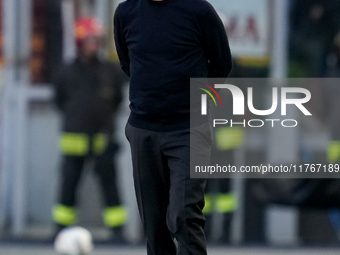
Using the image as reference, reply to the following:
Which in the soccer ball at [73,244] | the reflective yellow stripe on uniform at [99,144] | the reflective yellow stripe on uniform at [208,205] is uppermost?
the reflective yellow stripe on uniform at [99,144]

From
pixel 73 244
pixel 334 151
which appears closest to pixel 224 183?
pixel 334 151

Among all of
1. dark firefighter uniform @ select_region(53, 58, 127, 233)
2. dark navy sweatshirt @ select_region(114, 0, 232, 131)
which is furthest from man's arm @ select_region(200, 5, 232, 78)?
dark firefighter uniform @ select_region(53, 58, 127, 233)

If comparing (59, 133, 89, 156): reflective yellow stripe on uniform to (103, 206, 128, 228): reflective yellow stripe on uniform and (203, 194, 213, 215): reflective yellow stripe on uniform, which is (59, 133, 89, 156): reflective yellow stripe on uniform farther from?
(203, 194, 213, 215): reflective yellow stripe on uniform

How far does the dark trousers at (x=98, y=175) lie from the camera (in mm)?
5438

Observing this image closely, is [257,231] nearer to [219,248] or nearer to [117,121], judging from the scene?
[219,248]

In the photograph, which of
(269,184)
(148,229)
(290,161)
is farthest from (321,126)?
(148,229)

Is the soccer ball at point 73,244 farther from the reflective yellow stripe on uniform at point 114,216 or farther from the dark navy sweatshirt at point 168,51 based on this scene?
the dark navy sweatshirt at point 168,51

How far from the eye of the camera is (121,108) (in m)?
5.71

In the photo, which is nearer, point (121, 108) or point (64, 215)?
point (64, 215)

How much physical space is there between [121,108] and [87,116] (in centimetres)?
39

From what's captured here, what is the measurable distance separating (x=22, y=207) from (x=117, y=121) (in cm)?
126

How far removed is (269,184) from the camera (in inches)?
213

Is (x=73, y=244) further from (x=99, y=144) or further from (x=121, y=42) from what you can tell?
(x=121, y=42)

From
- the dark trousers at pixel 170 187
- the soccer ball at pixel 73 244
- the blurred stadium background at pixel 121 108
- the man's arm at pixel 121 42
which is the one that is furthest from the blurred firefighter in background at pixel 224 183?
the dark trousers at pixel 170 187
